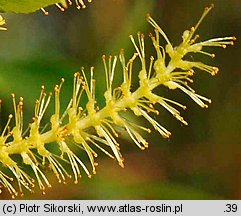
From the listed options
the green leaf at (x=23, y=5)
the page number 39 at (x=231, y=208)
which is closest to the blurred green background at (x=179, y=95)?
the page number 39 at (x=231, y=208)

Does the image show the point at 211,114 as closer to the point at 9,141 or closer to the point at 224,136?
the point at 224,136

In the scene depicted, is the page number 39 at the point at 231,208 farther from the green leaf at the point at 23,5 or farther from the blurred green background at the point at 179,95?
the green leaf at the point at 23,5

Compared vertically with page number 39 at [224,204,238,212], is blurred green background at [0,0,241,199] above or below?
above

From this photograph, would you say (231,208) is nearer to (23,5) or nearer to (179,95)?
(179,95)

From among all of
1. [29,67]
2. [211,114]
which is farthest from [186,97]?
[29,67]

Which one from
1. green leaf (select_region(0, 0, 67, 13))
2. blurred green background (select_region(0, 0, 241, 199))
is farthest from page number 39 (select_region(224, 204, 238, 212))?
green leaf (select_region(0, 0, 67, 13))

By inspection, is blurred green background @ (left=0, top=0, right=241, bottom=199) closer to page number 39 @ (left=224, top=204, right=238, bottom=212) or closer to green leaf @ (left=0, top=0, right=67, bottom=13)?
page number 39 @ (left=224, top=204, right=238, bottom=212)
